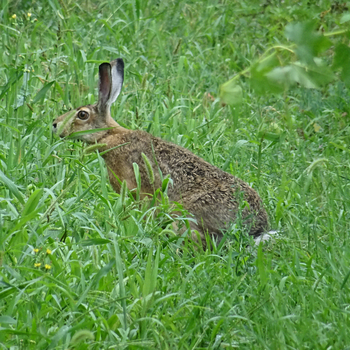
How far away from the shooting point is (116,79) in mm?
6586

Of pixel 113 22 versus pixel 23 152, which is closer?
pixel 23 152

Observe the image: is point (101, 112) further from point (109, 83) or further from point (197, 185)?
point (197, 185)

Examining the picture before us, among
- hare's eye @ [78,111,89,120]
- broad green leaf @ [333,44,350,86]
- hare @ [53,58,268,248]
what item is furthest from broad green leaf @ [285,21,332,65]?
hare's eye @ [78,111,89,120]

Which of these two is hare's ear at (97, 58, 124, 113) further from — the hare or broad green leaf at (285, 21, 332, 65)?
broad green leaf at (285, 21, 332, 65)

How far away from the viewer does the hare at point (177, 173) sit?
17.3 feet

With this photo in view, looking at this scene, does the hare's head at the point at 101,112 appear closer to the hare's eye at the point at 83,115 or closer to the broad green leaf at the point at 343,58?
the hare's eye at the point at 83,115

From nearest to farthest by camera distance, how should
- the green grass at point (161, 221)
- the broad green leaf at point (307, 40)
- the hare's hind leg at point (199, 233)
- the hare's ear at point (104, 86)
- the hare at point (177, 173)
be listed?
the broad green leaf at point (307, 40) < the green grass at point (161, 221) < the hare's hind leg at point (199, 233) < the hare at point (177, 173) < the hare's ear at point (104, 86)

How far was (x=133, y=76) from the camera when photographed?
766cm

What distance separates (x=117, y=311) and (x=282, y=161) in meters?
3.30

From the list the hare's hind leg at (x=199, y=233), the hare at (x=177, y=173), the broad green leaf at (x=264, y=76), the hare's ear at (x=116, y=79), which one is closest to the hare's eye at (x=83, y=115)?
the hare at (x=177, y=173)

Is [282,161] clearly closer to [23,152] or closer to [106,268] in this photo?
[23,152]

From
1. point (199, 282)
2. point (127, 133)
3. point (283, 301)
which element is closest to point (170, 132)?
point (127, 133)

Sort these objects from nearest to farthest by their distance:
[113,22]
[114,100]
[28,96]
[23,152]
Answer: [23,152] → [28,96] → [114,100] → [113,22]

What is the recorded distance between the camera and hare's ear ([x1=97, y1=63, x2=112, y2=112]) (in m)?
6.26
